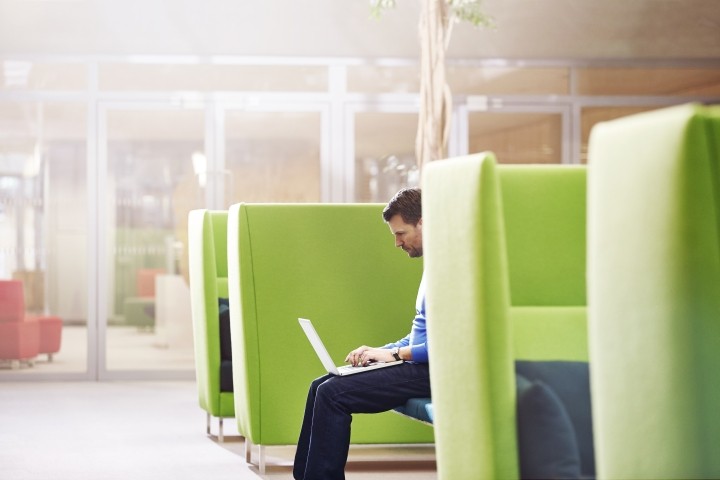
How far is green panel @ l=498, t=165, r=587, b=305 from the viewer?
10.3 feet

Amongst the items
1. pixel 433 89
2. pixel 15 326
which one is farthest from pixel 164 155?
pixel 433 89

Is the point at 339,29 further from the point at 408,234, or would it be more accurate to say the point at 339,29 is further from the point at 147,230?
the point at 408,234

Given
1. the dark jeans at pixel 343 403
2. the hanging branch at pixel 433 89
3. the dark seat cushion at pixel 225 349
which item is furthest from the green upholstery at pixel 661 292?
the hanging branch at pixel 433 89

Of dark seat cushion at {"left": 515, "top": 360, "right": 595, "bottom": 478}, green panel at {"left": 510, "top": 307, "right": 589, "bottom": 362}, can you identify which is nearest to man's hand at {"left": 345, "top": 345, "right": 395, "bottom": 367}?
green panel at {"left": 510, "top": 307, "right": 589, "bottom": 362}

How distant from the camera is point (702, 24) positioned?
9.77 meters

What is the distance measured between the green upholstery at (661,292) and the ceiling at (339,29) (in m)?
7.31

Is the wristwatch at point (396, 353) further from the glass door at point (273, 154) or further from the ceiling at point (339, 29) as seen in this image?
the ceiling at point (339, 29)

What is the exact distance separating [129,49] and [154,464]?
489 centimetres

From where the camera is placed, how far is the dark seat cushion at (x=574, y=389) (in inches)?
104

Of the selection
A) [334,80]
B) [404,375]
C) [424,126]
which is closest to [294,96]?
[334,80]

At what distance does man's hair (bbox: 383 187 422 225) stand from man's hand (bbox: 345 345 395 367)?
46cm

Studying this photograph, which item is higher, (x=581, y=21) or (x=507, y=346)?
(x=581, y=21)

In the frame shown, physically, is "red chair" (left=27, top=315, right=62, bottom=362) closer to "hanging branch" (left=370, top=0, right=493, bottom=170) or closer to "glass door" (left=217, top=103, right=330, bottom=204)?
"glass door" (left=217, top=103, right=330, bottom=204)

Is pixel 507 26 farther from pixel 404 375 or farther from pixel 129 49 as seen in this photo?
pixel 404 375
